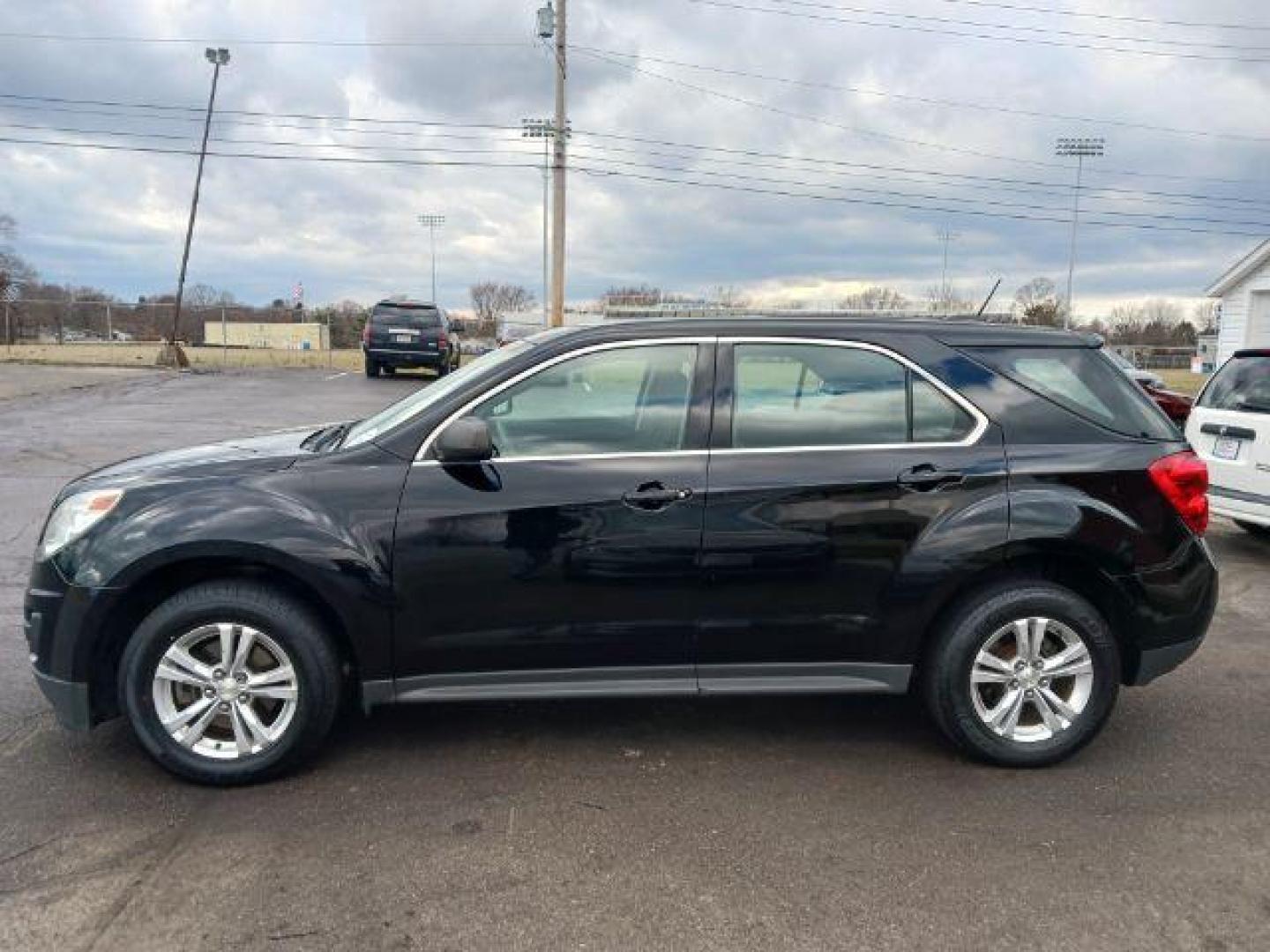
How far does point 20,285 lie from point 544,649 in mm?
67579

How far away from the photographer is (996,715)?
369cm

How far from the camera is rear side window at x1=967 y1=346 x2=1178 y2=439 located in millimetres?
3828

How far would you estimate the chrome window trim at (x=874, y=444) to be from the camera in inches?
143

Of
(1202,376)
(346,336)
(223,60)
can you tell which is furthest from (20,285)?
(1202,376)

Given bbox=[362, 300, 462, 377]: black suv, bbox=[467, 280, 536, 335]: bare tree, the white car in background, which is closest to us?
the white car in background

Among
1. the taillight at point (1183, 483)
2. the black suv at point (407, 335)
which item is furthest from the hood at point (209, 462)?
the black suv at point (407, 335)

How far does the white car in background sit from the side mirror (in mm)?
5824

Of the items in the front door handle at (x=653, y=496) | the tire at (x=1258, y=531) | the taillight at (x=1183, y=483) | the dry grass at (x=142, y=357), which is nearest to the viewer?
the front door handle at (x=653, y=496)

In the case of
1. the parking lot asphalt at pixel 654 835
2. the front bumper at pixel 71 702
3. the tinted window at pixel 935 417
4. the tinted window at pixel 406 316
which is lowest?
→ the parking lot asphalt at pixel 654 835

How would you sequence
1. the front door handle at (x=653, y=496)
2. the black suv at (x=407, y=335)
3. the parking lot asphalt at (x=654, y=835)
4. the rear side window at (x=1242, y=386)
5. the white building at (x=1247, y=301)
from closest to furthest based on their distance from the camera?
the parking lot asphalt at (x=654, y=835) < the front door handle at (x=653, y=496) < the rear side window at (x=1242, y=386) < the black suv at (x=407, y=335) < the white building at (x=1247, y=301)

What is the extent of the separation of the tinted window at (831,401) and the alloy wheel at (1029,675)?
0.81 m

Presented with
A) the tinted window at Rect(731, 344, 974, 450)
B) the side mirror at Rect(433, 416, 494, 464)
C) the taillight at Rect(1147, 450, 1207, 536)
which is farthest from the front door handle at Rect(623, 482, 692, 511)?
the taillight at Rect(1147, 450, 1207, 536)

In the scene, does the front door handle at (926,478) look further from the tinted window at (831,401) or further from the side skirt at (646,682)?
the side skirt at (646,682)

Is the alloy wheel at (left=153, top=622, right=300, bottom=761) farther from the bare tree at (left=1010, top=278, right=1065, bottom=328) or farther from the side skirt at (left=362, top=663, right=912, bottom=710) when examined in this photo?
the bare tree at (left=1010, top=278, right=1065, bottom=328)
